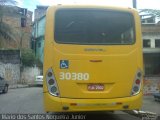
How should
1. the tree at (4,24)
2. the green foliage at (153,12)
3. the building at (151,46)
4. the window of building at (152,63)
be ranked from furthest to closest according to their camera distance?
the building at (151,46) < the window of building at (152,63) < the tree at (4,24) < the green foliage at (153,12)

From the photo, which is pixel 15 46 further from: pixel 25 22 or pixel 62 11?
pixel 62 11

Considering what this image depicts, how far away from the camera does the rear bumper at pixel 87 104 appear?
10.5 m

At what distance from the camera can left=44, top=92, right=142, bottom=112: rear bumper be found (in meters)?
10.5

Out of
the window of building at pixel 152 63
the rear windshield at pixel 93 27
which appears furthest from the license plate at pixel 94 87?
the window of building at pixel 152 63

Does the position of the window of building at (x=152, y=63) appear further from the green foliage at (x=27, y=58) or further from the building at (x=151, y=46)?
the green foliage at (x=27, y=58)

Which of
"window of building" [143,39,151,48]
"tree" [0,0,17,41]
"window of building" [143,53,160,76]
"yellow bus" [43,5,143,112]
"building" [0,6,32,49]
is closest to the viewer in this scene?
"yellow bus" [43,5,143,112]

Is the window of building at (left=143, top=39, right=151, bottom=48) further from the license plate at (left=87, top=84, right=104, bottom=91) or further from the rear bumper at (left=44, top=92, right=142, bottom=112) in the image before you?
the license plate at (left=87, top=84, right=104, bottom=91)

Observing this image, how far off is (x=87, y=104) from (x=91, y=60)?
1.16 m

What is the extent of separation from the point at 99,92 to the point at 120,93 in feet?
1.88

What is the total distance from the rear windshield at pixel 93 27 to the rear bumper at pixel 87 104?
1.53 metres

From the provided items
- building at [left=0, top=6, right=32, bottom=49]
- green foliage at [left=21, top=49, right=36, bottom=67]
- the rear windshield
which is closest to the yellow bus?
the rear windshield

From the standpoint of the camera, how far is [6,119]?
41.3ft

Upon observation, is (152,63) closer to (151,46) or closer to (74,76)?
(151,46)

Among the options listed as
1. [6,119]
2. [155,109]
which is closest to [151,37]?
[155,109]
